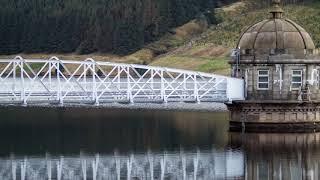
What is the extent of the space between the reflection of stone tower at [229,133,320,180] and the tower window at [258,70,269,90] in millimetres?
4498

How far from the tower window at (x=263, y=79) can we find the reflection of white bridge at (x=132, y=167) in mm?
13168

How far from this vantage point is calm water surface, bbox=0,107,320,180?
208ft

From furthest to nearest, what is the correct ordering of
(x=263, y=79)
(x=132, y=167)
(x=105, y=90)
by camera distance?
1. (x=263, y=79)
2. (x=105, y=90)
3. (x=132, y=167)

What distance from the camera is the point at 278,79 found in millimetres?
83375

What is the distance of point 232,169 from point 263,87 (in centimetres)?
2027

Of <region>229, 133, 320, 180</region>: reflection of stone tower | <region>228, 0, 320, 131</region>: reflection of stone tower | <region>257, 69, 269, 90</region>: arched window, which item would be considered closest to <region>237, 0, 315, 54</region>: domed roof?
<region>228, 0, 320, 131</region>: reflection of stone tower

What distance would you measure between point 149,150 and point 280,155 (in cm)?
951

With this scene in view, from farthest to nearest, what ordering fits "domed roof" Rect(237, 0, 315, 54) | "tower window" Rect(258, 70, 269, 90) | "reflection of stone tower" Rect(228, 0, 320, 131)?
"tower window" Rect(258, 70, 269, 90) → "domed roof" Rect(237, 0, 315, 54) → "reflection of stone tower" Rect(228, 0, 320, 131)

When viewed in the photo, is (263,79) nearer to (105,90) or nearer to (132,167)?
(105,90)

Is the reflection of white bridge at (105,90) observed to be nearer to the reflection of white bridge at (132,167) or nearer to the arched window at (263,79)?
the arched window at (263,79)

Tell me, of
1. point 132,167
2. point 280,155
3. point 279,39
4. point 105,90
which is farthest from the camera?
point 279,39

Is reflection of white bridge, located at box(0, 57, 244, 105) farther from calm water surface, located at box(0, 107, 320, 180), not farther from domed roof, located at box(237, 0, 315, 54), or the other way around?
domed roof, located at box(237, 0, 315, 54)

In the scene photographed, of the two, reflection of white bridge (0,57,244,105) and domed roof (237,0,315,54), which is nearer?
reflection of white bridge (0,57,244,105)

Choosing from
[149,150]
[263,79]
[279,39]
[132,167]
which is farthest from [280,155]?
[279,39]
